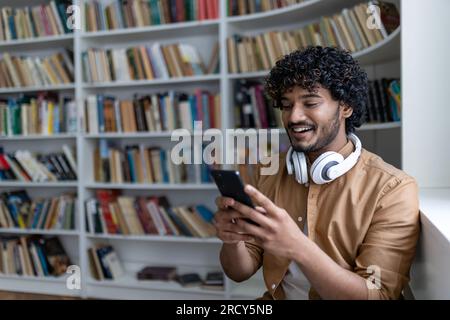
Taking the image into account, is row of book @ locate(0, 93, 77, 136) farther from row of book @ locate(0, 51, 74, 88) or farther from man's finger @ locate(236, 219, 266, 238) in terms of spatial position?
man's finger @ locate(236, 219, 266, 238)

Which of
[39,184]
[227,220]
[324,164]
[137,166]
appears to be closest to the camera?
[227,220]

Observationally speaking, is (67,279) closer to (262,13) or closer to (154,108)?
(154,108)

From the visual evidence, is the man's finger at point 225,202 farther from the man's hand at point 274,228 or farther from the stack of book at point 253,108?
the stack of book at point 253,108

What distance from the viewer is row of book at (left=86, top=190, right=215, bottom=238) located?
2240mm

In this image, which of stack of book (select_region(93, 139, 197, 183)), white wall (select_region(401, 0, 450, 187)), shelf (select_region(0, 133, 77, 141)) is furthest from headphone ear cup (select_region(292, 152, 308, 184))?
shelf (select_region(0, 133, 77, 141))

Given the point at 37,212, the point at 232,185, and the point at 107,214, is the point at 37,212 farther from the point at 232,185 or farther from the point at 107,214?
the point at 232,185

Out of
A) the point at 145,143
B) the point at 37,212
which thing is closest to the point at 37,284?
the point at 37,212

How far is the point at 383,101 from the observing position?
5.13 ft

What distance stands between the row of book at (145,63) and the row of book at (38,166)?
0.54 meters

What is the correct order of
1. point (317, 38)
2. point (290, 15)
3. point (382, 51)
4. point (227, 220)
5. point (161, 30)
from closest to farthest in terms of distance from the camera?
point (227, 220)
point (382, 51)
point (317, 38)
point (290, 15)
point (161, 30)

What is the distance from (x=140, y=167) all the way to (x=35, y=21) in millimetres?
1179

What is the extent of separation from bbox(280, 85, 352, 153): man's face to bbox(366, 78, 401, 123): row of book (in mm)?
672
